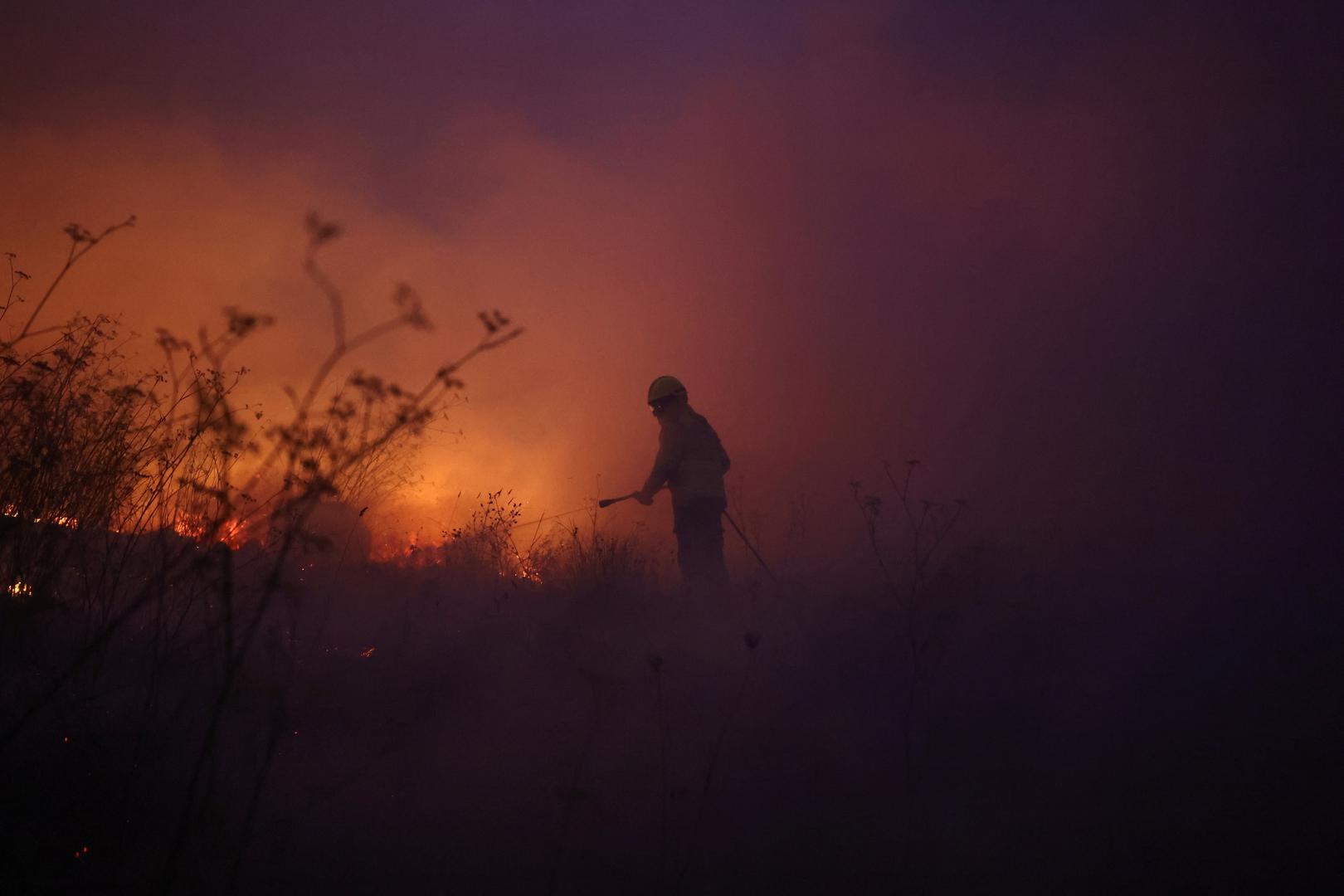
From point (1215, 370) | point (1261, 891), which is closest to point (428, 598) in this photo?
point (1261, 891)

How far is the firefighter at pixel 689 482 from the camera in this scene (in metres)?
5.65

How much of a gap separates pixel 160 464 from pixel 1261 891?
3.76 meters

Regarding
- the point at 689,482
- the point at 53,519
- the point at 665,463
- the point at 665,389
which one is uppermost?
the point at 665,389

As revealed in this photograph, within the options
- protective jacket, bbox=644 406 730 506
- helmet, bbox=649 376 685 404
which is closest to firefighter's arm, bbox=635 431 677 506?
protective jacket, bbox=644 406 730 506

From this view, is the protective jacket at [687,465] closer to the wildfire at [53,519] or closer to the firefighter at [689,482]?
the firefighter at [689,482]

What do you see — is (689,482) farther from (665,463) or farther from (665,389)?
(665,389)

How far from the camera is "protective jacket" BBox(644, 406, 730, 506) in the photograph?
18.8 feet

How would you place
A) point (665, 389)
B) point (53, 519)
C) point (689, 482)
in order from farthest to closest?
1. point (665, 389)
2. point (689, 482)
3. point (53, 519)

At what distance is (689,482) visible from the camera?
226 inches

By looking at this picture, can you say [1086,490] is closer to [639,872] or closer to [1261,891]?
[1261,891]

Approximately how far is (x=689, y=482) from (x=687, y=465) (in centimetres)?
15

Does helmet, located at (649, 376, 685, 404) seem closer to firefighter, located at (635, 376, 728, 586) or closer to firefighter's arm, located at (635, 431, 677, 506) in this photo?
firefighter, located at (635, 376, 728, 586)

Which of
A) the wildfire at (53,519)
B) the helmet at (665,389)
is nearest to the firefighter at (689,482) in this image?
the helmet at (665,389)

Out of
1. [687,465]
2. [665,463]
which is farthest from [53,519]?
[687,465]
